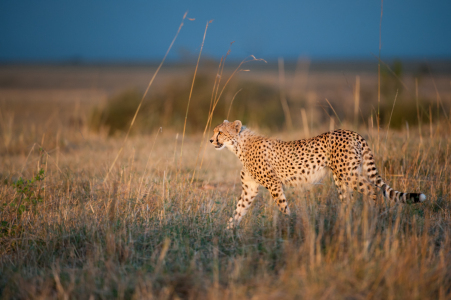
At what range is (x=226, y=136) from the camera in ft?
14.3

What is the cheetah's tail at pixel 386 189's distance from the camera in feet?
10.5

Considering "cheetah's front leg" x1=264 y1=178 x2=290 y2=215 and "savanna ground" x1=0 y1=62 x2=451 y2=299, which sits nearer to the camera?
"savanna ground" x1=0 y1=62 x2=451 y2=299

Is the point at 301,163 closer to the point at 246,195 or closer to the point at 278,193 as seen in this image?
the point at 278,193

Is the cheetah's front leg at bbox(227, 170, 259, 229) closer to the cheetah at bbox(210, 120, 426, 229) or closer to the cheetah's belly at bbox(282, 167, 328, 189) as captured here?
the cheetah at bbox(210, 120, 426, 229)

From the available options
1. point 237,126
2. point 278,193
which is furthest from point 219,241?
point 237,126

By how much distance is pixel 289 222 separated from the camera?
10.3 feet

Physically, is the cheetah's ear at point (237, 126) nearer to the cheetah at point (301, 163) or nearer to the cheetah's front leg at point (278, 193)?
the cheetah at point (301, 163)

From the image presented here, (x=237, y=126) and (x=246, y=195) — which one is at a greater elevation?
(x=237, y=126)

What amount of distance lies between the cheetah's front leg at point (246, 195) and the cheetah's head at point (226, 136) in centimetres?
37

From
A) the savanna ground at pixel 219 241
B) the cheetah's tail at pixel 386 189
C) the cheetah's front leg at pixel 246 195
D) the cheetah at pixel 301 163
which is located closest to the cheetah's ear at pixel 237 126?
the cheetah at pixel 301 163

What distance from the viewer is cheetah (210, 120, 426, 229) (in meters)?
3.71

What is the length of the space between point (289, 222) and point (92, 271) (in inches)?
60.2

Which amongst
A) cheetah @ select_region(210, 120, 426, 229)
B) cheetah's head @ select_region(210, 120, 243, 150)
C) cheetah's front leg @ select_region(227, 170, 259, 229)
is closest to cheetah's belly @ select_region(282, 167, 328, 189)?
cheetah @ select_region(210, 120, 426, 229)

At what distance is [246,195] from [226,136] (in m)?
0.71
